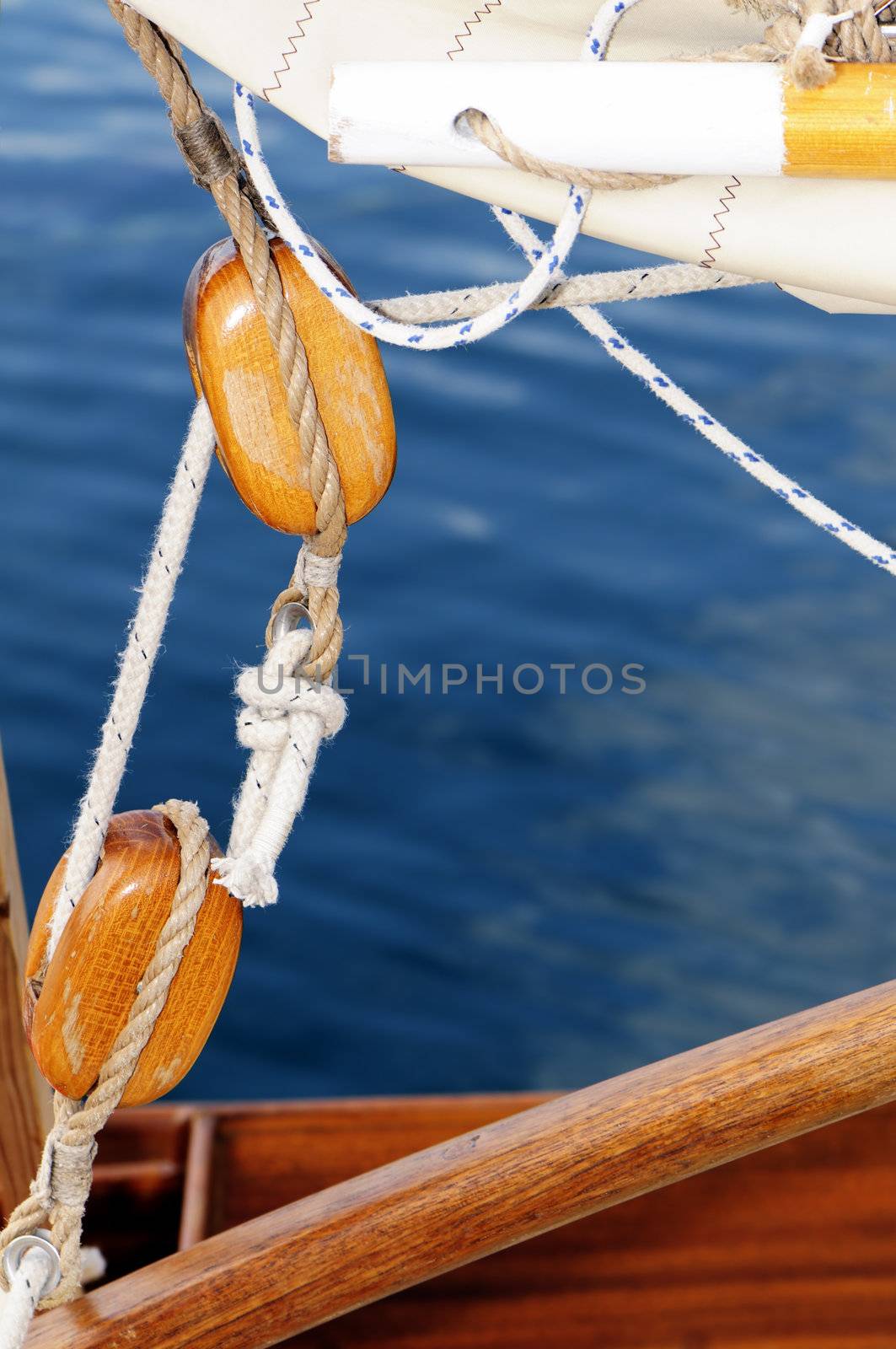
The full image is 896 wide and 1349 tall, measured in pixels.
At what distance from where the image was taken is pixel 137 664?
3.08 feet

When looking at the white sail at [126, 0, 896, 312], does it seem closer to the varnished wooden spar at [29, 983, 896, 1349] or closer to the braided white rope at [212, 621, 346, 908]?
the braided white rope at [212, 621, 346, 908]

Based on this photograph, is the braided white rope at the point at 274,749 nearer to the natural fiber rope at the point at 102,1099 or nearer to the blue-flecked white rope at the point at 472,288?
the natural fiber rope at the point at 102,1099

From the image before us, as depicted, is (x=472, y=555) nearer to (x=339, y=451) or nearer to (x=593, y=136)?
(x=339, y=451)

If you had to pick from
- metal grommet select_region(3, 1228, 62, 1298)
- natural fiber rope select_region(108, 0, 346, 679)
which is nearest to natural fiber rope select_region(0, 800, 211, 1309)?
metal grommet select_region(3, 1228, 62, 1298)

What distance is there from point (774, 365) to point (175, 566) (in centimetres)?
255

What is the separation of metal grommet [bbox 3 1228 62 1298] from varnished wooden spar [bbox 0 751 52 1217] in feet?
0.98

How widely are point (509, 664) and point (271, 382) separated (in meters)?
1.88

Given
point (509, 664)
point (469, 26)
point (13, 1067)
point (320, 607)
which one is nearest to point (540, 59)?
point (469, 26)

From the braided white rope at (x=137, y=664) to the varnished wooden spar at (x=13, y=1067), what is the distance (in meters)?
0.25

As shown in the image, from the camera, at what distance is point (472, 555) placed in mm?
2836

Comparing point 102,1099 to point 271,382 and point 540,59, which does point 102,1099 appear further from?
point 540,59

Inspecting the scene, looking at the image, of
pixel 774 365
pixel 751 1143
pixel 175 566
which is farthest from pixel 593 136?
pixel 774 365

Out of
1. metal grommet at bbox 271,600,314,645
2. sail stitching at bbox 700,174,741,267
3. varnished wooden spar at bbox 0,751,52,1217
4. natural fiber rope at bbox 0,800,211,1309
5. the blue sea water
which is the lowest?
natural fiber rope at bbox 0,800,211,1309

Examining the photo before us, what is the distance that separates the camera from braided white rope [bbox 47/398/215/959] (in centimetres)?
92
